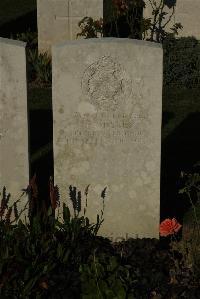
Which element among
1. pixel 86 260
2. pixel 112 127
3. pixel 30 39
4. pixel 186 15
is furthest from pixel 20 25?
pixel 86 260

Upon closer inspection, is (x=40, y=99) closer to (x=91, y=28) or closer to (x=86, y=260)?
(x=91, y=28)

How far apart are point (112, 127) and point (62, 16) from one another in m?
6.51

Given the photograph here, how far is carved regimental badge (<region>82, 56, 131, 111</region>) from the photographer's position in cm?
626

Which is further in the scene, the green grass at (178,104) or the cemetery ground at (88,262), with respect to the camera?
the green grass at (178,104)

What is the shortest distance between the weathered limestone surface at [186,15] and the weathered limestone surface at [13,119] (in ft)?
22.6

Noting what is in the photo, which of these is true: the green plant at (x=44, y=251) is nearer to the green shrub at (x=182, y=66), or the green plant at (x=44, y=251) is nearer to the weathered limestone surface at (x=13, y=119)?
the weathered limestone surface at (x=13, y=119)

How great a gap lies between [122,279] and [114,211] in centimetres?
105

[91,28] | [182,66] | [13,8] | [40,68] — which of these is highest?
[13,8]

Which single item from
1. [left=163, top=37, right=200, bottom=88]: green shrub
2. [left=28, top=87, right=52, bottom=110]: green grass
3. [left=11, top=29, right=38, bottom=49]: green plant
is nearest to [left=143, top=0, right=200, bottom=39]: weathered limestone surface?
[left=163, top=37, right=200, bottom=88]: green shrub

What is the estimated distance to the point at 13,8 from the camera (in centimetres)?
1939

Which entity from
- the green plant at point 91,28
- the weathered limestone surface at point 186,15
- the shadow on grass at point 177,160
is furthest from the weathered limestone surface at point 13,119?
the weathered limestone surface at point 186,15

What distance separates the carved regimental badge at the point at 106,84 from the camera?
20.5ft

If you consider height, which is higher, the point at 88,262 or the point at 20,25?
the point at 20,25

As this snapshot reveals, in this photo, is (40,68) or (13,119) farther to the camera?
(40,68)
